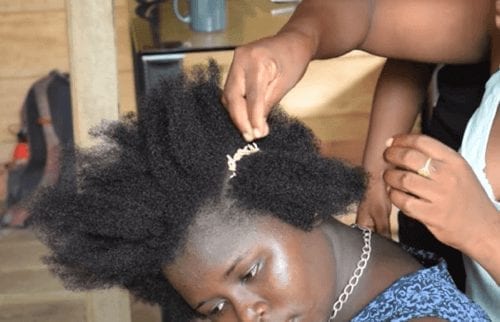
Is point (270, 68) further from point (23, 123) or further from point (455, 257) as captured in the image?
point (23, 123)

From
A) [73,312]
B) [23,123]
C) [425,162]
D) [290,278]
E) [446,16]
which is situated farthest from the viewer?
[23,123]

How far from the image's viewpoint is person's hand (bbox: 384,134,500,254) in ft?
3.05

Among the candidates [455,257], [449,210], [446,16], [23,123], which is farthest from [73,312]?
[449,210]

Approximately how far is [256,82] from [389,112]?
45cm

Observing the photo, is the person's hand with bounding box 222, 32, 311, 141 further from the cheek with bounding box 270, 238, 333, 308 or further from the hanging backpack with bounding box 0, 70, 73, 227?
the hanging backpack with bounding box 0, 70, 73, 227

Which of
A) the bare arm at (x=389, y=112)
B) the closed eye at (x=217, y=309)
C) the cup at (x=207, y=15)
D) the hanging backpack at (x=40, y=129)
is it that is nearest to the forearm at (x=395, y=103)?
the bare arm at (x=389, y=112)

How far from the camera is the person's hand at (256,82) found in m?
0.95

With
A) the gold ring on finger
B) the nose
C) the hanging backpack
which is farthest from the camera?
the hanging backpack

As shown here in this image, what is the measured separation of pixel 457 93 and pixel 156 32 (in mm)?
664

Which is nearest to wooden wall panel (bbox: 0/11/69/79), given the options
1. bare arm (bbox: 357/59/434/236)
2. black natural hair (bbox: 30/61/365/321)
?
bare arm (bbox: 357/59/434/236)

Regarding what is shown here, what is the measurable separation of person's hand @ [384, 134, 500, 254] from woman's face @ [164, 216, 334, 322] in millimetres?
138

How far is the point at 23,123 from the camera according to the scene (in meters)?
2.68

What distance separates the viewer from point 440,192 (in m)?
0.93

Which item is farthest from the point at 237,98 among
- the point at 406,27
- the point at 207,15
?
the point at 207,15
